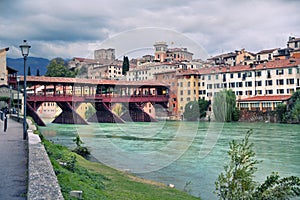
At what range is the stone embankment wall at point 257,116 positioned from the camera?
47.5 metres

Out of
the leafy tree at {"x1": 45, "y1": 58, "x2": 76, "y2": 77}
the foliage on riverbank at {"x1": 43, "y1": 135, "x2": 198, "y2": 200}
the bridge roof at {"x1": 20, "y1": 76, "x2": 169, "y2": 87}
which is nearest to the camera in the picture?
the foliage on riverbank at {"x1": 43, "y1": 135, "x2": 198, "y2": 200}

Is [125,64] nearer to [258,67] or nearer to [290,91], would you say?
[258,67]

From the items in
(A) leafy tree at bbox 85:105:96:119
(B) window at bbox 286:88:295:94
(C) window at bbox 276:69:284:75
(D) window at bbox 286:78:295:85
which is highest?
(C) window at bbox 276:69:284:75

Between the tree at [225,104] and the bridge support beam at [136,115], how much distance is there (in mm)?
10488

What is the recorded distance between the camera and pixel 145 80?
202 feet

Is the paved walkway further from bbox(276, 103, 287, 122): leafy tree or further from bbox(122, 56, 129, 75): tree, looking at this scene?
bbox(122, 56, 129, 75): tree

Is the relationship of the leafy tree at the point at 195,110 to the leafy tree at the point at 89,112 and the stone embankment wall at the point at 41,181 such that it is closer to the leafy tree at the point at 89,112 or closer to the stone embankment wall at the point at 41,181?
the leafy tree at the point at 89,112

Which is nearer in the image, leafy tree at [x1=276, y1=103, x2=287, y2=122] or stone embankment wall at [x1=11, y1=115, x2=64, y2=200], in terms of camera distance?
stone embankment wall at [x1=11, y1=115, x2=64, y2=200]

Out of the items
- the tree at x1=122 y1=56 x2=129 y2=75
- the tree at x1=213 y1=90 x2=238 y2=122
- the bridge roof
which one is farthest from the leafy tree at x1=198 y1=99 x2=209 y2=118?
the tree at x1=122 y1=56 x2=129 y2=75

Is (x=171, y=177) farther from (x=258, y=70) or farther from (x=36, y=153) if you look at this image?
(x=258, y=70)

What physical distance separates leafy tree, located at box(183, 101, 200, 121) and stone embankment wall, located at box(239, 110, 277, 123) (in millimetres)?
6317

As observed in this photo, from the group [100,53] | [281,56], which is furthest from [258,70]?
[100,53]

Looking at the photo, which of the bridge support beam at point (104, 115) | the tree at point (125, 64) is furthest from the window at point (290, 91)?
the tree at point (125, 64)

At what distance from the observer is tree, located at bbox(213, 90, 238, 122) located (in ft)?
163
